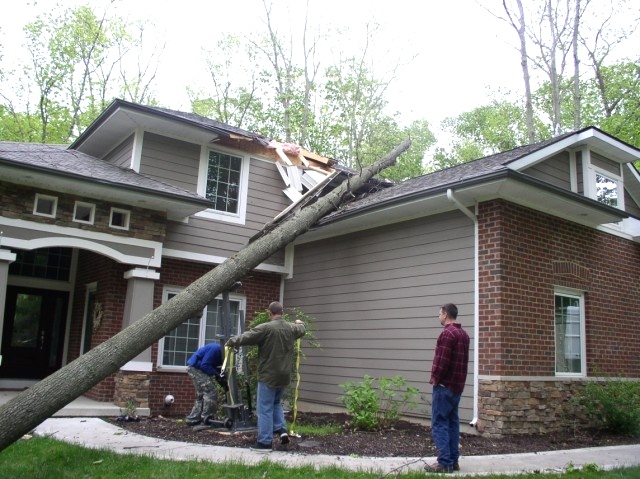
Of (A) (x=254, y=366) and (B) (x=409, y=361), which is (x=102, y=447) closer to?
(A) (x=254, y=366)

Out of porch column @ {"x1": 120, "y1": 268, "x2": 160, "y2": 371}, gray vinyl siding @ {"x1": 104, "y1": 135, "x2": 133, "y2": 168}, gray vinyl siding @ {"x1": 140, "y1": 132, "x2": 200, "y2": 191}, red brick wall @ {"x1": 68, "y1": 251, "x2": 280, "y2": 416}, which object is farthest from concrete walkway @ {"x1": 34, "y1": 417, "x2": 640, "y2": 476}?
gray vinyl siding @ {"x1": 104, "y1": 135, "x2": 133, "y2": 168}

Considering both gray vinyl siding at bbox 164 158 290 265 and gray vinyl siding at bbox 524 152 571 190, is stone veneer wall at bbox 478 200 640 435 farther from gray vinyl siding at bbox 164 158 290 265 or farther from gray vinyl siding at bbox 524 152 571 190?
gray vinyl siding at bbox 164 158 290 265

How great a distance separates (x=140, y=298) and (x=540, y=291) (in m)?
6.60

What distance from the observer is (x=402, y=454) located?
6512 mm

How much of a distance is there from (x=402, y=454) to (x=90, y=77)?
1020 inches

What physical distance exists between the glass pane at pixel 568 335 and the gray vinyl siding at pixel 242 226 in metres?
5.89

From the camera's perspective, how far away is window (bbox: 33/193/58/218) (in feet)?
30.3

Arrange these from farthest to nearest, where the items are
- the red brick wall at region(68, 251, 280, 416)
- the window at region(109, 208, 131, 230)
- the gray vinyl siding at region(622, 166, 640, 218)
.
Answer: the gray vinyl siding at region(622, 166, 640, 218)
the red brick wall at region(68, 251, 280, 416)
the window at region(109, 208, 131, 230)

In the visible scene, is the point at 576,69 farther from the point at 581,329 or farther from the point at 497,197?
the point at 497,197

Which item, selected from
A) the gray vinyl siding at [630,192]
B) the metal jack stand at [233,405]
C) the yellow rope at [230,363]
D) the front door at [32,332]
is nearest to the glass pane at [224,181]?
the front door at [32,332]

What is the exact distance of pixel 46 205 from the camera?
939 cm

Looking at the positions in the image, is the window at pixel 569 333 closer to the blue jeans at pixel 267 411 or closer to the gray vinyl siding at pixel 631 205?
the gray vinyl siding at pixel 631 205

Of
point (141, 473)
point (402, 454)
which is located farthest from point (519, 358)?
point (141, 473)

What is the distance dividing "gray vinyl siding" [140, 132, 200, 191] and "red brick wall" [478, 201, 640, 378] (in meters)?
6.03
